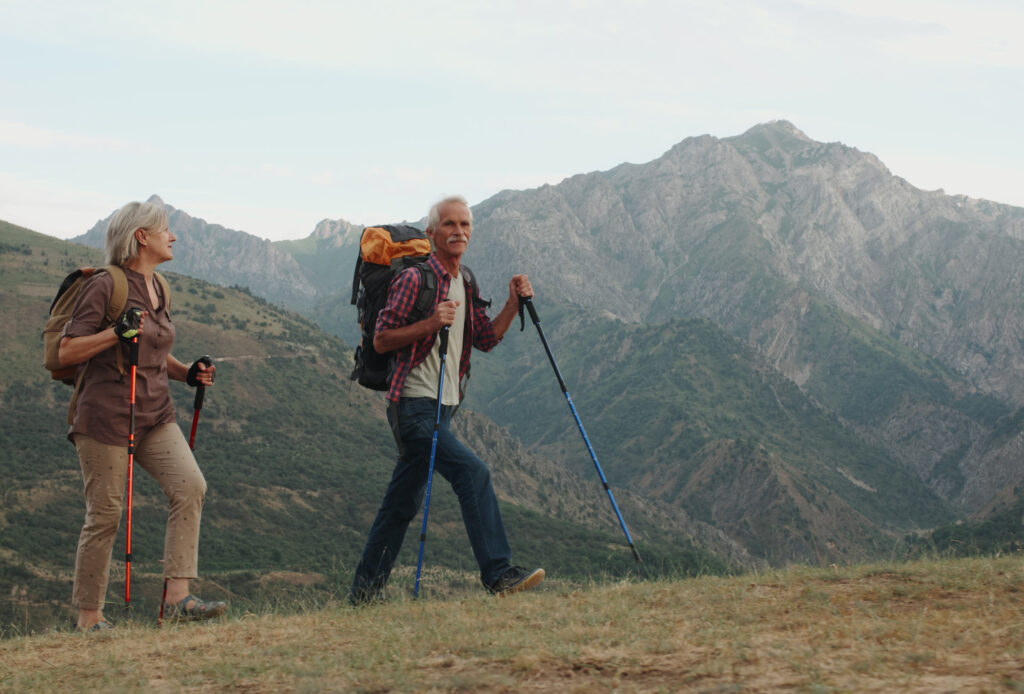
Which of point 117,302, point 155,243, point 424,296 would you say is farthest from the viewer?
point 424,296

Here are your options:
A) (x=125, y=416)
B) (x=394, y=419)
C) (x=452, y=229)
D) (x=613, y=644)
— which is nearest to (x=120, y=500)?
(x=125, y=416)

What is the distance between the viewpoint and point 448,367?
24.3 ft

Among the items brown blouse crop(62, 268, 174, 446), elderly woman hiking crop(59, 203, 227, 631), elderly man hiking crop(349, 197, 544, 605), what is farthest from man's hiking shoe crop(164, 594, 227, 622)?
brown blouse crop(62, 268, 174, 446)

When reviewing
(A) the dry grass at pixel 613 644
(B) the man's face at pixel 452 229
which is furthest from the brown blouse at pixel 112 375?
(B) the man's face at pixel 452 229

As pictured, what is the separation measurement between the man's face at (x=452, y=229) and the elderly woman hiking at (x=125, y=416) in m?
1.93

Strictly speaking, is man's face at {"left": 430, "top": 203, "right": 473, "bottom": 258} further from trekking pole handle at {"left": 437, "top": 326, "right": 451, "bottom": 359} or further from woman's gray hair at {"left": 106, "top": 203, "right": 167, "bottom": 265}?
woman's gray hair at {"left": 106, "top": 203, "right": 167, "bottom": 265}

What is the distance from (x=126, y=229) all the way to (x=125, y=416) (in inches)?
50.7

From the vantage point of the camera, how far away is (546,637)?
545 cm

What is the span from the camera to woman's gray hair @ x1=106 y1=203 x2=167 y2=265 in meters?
6.83

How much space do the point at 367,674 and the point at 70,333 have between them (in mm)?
3223

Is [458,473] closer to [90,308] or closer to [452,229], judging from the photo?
[452,229]

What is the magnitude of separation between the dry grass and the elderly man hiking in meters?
0.40

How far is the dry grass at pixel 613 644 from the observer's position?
4.57 meters

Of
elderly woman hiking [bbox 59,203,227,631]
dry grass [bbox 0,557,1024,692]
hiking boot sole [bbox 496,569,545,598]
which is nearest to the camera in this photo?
dry grass [bbox 0,557,1024,692]
